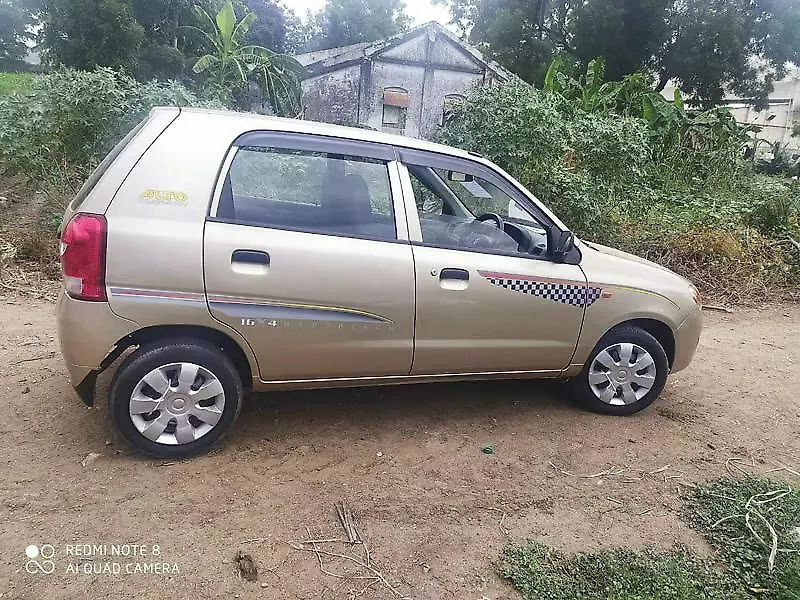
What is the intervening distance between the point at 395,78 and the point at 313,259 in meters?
15.9

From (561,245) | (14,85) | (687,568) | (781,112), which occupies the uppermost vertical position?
(781,112)

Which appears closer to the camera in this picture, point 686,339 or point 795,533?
point 795,533

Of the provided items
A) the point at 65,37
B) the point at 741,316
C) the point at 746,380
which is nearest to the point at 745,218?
the point at 741,316

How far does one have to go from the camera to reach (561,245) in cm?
389

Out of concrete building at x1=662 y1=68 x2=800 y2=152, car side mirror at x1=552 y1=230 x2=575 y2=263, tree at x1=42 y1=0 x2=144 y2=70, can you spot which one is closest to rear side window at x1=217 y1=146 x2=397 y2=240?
car side mirror at x1=552 y1=230 x2=575 y2=263

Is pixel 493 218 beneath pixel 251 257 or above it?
above

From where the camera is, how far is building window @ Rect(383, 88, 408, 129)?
18062 mm

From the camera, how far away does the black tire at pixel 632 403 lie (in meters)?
4.19

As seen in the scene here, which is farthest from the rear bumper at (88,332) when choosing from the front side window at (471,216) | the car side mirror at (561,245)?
the car side mirror at (561,245)

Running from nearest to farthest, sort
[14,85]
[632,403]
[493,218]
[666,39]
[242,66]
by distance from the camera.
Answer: [493,218] → [632,403] → [14,85] → [242,66] → [666,39]

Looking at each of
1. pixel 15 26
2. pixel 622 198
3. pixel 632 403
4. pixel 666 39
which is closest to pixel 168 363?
pixel 632 403

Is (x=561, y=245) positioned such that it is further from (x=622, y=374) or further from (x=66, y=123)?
(x=66, y=123)

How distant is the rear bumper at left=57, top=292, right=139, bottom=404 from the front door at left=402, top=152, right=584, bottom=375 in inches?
60.0

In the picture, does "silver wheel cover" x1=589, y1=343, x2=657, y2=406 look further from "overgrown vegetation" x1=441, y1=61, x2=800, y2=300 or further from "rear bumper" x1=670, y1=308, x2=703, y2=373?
"overgrown vegetation" x1=441, y1=61, x2=800, y2=300
